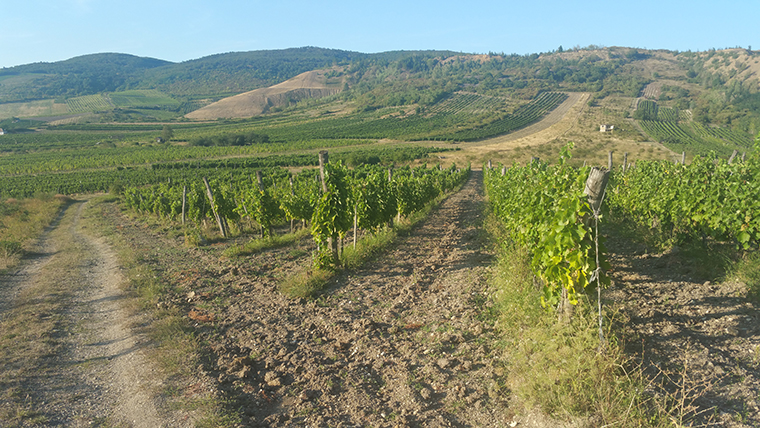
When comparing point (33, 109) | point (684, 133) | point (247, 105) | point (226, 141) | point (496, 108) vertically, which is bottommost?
point (684, 133)

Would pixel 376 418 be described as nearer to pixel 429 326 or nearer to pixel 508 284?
pixel 429 326

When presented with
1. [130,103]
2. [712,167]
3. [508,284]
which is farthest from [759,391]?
[130,103]

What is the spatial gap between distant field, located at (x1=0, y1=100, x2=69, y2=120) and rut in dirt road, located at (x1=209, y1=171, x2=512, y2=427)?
206213 mm

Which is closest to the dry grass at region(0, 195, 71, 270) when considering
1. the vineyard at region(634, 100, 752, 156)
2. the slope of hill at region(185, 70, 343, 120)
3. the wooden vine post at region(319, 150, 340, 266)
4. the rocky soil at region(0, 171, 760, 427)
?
the rocky soil at region(0, 171, 760, 427)

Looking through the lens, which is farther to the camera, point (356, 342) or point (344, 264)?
point (344, 264)

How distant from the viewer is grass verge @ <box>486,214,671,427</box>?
3.48 m

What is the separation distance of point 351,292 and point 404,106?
470 feet

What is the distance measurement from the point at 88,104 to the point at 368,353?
748ft

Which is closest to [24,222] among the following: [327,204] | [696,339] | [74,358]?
[74,358]

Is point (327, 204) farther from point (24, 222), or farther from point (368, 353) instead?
point (24, 222)

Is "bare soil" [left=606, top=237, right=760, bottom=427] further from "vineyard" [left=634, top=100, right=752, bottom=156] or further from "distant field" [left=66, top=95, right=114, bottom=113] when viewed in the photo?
"distant field" [left=66, top=95, right=114, bottom=113]

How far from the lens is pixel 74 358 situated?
5387 millimetres

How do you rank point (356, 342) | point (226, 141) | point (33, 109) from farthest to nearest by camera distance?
1. point (33, 109)
2. point (226, 141)
3. point (356, 342)

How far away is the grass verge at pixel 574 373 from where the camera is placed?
11.4ft
